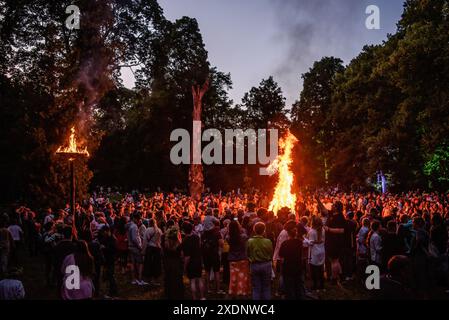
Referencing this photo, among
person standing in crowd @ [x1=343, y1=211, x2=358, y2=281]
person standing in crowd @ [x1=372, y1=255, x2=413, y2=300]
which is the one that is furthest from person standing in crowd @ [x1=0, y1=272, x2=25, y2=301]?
person standing in crowd @ [x1=343, y1=211, x2=358, y2=281]

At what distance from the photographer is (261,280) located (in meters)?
8.65

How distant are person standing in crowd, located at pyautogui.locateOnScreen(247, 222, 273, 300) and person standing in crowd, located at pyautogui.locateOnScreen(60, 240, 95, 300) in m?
3.08

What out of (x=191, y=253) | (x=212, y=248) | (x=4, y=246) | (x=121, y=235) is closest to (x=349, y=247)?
(x=212, y=248)

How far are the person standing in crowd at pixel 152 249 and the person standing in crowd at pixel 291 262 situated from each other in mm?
3944

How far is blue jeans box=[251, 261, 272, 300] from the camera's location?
859 centimetres

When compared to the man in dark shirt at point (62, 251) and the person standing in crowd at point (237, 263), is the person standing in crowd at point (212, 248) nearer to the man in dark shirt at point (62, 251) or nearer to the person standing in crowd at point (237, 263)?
the person standing in crowd at point (237, 263)

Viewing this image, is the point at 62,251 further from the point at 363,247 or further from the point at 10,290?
the point at 363,247

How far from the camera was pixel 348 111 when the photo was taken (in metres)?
41.9

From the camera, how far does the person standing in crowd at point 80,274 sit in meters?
7.54

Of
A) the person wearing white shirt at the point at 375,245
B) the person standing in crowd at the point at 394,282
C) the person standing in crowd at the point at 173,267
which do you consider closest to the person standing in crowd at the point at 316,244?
the person wearing white shirt at the point at 375,245

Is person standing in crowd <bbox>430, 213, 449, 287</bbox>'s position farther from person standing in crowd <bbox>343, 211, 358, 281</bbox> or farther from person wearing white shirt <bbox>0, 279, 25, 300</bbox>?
person wearing white shirt <bbox>0, 279, 25, 300</bbox>

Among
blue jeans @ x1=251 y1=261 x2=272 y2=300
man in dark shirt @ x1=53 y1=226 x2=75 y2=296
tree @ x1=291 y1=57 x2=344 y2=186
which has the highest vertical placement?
tree @ x1=291 y1=57 x2=344 y2=186

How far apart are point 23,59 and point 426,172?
2791 cm

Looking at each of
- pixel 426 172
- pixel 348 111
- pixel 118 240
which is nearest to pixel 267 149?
pixel 348 111
